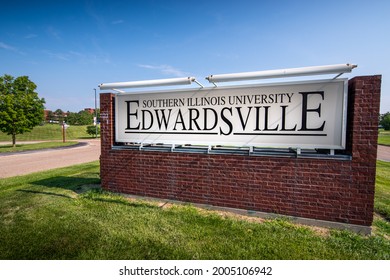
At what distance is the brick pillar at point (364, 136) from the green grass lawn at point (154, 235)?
2.53ft

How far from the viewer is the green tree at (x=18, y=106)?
19625 mm

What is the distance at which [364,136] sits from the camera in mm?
3803

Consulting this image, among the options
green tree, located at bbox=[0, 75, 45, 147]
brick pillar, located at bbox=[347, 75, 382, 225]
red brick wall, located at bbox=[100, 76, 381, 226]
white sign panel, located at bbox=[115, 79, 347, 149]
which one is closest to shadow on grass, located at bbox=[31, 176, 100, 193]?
red brick wall, located at bbox=[100, 76, 381, 226]

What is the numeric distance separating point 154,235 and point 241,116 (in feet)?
9.65

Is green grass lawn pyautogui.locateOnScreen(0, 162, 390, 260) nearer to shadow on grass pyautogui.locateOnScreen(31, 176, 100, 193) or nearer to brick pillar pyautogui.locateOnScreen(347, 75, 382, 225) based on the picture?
brick pillar pyautogui.locateOnScreen(347, 75, 382, 225)

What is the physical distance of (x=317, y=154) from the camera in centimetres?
408

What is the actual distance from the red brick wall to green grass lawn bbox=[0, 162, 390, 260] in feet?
1.21

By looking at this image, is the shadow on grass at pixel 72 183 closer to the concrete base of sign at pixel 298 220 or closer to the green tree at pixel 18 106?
the concrete base of sign at pixel 298 220

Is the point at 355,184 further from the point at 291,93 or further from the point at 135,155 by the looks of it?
the point at 135,155

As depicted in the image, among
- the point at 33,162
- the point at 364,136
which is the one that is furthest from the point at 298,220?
the point at 33,162

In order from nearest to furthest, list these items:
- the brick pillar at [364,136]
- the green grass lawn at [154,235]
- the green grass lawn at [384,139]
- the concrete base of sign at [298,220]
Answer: the green grass lawn at [154,235] → the brick pillar at [364,136] → the concrete base of sign at [298,220] → the green grass lawn at [384,139]

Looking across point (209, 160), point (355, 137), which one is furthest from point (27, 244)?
point (355, 137)

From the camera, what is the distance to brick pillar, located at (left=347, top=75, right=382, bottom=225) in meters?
3.73

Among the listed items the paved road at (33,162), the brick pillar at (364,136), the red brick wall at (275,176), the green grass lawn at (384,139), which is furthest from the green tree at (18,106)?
the green grass lawn at (384,139)
